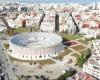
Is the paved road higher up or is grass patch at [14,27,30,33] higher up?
grass patch at [14,27,30,33]

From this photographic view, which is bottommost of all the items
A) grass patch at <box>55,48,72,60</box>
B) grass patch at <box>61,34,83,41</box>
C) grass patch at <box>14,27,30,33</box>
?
grass patch at <box>55,48,72,60</box>

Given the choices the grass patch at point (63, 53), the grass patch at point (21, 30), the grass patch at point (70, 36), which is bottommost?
the grass patch at point (63, 53)

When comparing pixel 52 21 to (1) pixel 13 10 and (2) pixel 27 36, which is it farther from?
(1) pixel 13 10

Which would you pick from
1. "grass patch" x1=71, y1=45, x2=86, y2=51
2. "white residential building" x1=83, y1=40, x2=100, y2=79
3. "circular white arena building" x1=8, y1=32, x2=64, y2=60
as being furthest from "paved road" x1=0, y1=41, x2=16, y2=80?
"grass patch" x1=71, y1=45, x2=86, y2=51

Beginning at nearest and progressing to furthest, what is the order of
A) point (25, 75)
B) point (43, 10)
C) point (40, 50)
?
point (25, 75)
point (40, 50)
point (43, 10)

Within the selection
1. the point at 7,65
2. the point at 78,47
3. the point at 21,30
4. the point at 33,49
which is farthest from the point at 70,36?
the point at 7,65

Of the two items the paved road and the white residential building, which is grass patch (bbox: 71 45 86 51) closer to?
the white residential building

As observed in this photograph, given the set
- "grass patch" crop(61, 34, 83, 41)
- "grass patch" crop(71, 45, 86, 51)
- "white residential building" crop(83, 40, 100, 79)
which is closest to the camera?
"white residential building" crop(83, 40, 100, 79)

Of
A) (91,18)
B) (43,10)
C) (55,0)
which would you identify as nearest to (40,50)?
(91,18)

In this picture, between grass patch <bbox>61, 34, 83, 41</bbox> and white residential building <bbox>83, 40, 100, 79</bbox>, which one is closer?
white residential building <bbox>83, 40, 100, 79</bbox>

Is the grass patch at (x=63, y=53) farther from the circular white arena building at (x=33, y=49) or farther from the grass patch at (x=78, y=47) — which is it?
the grass patch at (x=78, y=47)

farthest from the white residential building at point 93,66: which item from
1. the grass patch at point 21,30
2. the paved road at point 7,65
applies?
the grass patch at point 21,30
